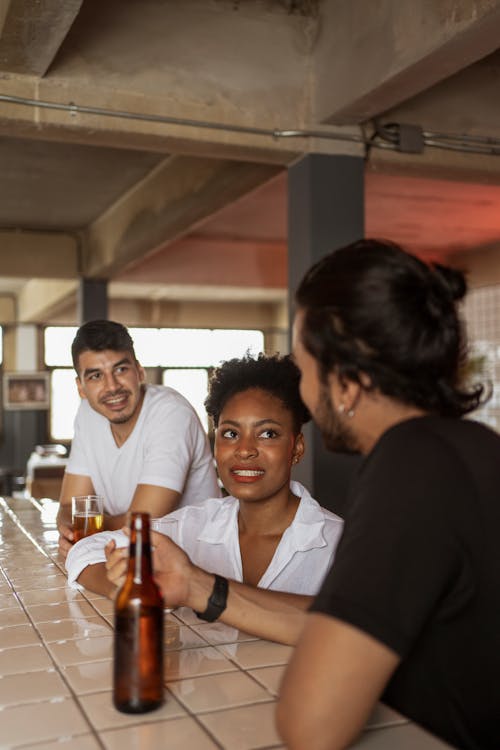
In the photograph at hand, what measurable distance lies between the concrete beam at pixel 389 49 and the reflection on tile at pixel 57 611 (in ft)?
7.89

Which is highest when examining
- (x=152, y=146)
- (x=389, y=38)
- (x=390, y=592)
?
(x=389, y=38)

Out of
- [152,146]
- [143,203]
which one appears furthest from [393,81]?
[143,203]

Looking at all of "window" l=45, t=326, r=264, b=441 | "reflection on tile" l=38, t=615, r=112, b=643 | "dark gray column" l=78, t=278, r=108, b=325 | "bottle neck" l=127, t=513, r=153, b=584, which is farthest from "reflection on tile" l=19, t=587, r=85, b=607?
"window" l=45, t=326, r=264, b=441

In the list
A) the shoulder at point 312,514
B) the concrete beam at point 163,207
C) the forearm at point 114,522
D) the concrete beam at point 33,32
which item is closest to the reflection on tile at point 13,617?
the shoulder at point 312,514

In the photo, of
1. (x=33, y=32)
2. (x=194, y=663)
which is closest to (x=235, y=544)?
(x=194, y=663)

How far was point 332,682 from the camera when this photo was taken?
3.00 feet

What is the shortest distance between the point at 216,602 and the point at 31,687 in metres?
0.32

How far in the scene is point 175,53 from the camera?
12.8ft

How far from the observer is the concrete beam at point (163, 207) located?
17.1 feet

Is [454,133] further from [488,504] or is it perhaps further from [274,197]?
[488,504]

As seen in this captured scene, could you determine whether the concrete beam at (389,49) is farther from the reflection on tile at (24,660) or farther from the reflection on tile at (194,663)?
the reflection on tile at (24,660)

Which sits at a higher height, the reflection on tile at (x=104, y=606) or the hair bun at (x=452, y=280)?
the hair bun at (x=452, y=280)

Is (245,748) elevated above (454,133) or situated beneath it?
situated beneath

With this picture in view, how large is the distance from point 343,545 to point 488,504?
7.3 inches
